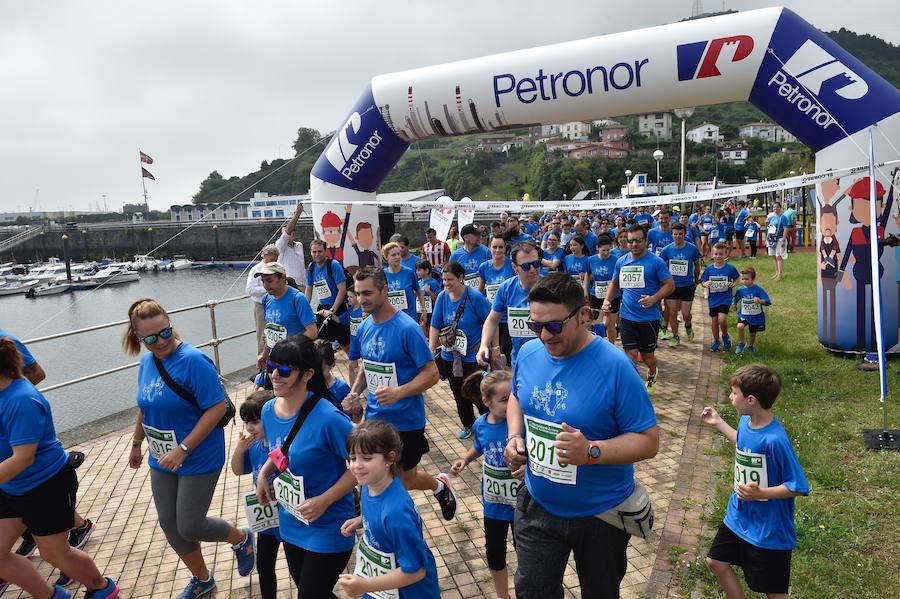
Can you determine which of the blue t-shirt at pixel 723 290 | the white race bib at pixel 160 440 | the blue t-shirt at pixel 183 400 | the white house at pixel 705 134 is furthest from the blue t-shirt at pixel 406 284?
the white house at pixel 705 134

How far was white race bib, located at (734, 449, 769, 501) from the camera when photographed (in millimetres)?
2865

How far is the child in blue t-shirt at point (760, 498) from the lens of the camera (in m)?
2.79

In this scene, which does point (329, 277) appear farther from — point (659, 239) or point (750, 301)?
point (659, 239)

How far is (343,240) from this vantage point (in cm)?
1005

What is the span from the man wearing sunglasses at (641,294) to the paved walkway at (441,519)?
27.6 inches

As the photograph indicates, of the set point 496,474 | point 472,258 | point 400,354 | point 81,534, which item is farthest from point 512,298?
point 81,534

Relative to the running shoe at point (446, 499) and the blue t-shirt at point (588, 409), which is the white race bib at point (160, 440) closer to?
the running shoe at point (446, 499)

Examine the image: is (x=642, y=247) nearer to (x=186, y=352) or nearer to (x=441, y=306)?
(x=441, y=306)

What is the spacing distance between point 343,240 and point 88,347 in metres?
9.86

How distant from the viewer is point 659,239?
11.1 metres

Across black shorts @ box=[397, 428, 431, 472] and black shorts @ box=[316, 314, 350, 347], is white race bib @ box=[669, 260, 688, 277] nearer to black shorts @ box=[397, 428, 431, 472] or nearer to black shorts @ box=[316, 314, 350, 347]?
black shorts @ box=[316, 314, 350, 347]

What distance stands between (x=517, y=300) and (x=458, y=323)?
0.62 metres

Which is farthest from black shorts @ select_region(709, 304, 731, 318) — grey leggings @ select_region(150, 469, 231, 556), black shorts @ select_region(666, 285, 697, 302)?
grey leggings @ select_region(150, 469, 231, 556)

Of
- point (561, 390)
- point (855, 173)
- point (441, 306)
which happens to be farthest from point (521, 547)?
point (855, 173)
